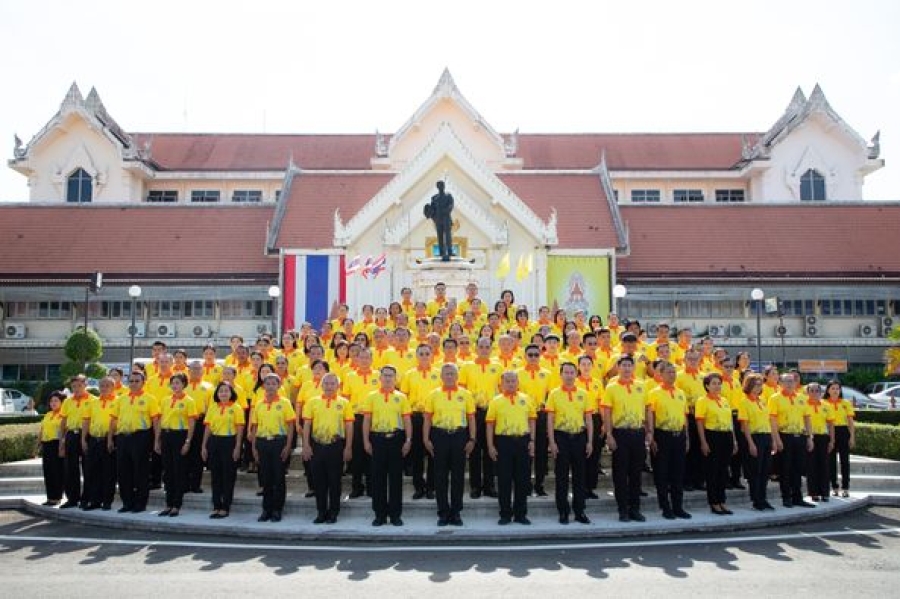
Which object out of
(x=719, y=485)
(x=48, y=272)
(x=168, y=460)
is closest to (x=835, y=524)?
(x=719, y=485)

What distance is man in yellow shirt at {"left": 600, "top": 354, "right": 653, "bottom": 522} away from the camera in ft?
35.2

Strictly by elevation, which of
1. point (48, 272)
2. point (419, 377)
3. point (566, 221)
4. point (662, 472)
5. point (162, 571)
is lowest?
point (162, 571)

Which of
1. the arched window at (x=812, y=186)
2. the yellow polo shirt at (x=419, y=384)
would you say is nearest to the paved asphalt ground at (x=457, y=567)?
the yellow polo shirt at (x=419, y=384)

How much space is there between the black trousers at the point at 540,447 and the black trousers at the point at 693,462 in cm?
228

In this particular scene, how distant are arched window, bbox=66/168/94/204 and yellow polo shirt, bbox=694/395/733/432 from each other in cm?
4395

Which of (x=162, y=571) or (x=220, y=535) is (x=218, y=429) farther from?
(x=162, y=571)

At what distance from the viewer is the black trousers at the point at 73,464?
485 inches

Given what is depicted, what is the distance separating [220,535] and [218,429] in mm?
1415

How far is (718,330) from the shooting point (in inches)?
1305

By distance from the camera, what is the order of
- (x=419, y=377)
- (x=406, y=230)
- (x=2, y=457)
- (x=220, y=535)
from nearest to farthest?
(x=220, y=535), (x=419, y=377), (x=2, y=457), (x=406, y=230)

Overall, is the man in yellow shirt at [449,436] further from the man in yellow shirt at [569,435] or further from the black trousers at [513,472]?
the man in yellow shirt at [569,435]

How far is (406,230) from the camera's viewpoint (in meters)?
29.3

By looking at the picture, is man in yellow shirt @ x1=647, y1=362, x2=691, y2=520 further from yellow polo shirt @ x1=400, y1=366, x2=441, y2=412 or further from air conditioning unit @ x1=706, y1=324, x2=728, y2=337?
air conditioning unit @ x1=706, y1=324, x2=728, y2=337

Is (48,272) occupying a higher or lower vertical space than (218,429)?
higher
